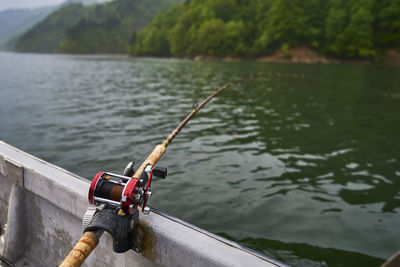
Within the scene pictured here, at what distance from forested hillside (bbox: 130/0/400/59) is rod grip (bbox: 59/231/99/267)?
230 ft

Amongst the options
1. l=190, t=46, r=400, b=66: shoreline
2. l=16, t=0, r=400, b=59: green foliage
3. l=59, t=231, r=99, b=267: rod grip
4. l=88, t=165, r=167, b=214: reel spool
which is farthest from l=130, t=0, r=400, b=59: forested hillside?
l=59, t=231, r=99, b=267: rod grip

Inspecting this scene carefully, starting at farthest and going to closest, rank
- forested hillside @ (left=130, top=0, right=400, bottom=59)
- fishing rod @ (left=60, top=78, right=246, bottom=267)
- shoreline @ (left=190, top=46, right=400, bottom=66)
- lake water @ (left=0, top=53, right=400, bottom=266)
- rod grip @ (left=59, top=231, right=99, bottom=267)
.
Answer: forested hillside @ (left=130, top=0, right=400, bottom=59)
shoreline @ (left=190, top=46, right=400, bottom=66)
lake water @ (left=0, top=53, right=400, bottom=266)
fishing rod @ (left=60, top=78, right=246, bottom=267)
rod grip @ (left=59, top=231, right=99, bottom=267)

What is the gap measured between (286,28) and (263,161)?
3047 inches

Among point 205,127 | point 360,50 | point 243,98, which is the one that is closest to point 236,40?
point 360,50

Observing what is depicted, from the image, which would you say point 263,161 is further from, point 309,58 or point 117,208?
point 309,58

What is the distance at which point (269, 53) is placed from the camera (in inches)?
3004

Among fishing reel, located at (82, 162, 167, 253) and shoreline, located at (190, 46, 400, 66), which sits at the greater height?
shoreline, located at (190, 46, 400, 66)

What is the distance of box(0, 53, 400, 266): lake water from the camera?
4227mm

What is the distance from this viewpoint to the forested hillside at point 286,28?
6275cm

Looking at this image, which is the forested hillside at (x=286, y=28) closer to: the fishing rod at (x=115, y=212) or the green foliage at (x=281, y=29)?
the green foliage at (x=281, y=29)

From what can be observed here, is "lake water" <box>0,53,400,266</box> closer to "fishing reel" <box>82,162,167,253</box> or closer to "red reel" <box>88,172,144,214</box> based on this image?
"fishing reel" <box>82,162,167,253</box>

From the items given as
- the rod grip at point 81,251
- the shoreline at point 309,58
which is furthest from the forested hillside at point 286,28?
the rod grip at point 81,251

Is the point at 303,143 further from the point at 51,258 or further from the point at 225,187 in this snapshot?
the point at 51,258

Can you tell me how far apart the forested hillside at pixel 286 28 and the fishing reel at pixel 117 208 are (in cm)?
6991
